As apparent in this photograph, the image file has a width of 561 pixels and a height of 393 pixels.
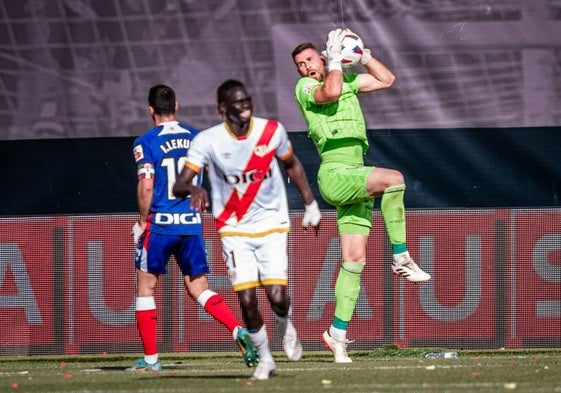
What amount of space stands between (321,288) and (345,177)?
210 cm

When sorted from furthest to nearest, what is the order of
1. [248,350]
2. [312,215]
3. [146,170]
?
[146,170]
[248,350]
[312,215]

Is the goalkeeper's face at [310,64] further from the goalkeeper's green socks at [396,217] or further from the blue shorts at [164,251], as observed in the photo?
the blue shorts at [164,251]

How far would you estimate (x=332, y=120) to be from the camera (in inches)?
360

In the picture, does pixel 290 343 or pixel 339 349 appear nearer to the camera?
pixel 290 343

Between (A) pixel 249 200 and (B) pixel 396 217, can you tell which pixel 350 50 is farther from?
(A) pixel 249 200

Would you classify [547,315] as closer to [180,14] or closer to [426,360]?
[426,360]

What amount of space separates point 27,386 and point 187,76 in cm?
402

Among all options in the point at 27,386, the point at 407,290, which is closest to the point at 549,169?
the point at 407,290

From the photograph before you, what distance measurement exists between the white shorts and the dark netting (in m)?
3.25

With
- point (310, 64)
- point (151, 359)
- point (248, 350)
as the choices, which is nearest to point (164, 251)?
point (151, 359)

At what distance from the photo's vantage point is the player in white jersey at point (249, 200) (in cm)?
752

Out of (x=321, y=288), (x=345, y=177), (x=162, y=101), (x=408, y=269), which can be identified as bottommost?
(x=321, y=288)

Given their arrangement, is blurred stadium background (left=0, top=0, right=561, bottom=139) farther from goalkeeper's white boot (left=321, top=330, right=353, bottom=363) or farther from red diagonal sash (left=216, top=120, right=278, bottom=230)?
red diagonal sash (left=216, top=120, right=278, bottom=230)

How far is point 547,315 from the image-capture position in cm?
1072
